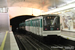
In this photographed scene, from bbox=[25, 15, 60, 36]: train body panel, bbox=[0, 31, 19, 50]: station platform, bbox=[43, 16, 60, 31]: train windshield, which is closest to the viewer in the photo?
bbox=[0, 31, 19, 50]: station platform

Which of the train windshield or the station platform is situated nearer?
the station platform

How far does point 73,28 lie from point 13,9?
12647 mm

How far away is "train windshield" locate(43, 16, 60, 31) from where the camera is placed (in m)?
10.3

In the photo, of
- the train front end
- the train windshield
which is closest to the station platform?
the train front end

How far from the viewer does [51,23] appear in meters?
10.4

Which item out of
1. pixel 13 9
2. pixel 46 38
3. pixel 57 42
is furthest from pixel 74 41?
pixel 13 9

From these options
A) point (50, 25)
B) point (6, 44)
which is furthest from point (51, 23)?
point (6, 44)

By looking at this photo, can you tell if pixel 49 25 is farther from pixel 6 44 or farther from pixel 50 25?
pixel 6 44

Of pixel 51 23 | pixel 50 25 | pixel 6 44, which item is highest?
pixel 51 23

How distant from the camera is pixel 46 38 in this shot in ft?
35.4

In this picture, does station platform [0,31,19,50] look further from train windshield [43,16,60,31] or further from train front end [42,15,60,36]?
train windshield [43,16,60,31]

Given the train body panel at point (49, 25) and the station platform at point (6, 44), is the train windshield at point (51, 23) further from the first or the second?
the station platform at point (6, 44)

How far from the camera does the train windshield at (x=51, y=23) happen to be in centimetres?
1027

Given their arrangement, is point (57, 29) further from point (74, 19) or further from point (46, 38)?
point (74, 19)
